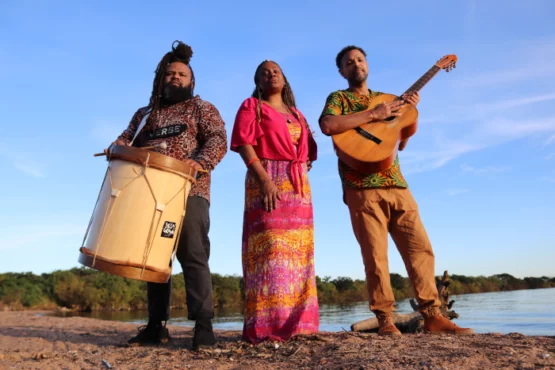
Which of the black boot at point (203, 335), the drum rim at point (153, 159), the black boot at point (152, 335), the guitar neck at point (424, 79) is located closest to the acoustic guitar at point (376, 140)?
the guitar neck at point (424, 79)

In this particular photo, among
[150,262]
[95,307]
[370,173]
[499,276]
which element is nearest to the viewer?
[150,262]

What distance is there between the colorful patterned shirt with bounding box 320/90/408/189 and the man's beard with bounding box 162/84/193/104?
3.62ft

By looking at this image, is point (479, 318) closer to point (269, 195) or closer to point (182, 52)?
point (269, 195)

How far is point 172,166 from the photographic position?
3.13 metres

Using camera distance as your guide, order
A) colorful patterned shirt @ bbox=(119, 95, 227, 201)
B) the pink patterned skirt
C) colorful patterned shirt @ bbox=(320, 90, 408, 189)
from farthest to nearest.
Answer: colorful patterned shirt @ bbox=(320, 90, 408, 189), colorful patterned shirt @ bbox=(119, 95, 227, 201), the pink patterned skirt

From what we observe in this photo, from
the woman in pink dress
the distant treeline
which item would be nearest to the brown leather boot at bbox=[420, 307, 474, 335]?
the woman in pink dress

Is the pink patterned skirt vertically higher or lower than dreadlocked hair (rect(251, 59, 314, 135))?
lower

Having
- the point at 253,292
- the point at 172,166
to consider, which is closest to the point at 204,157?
the point at 172,166

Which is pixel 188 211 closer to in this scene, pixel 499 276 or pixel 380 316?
pixel 380 316

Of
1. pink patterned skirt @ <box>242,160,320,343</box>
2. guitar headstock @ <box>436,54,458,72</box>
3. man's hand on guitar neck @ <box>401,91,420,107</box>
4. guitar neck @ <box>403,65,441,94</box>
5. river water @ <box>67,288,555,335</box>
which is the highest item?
guitar headstock @ <box>436,54,458,72</box>

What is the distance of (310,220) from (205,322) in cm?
106

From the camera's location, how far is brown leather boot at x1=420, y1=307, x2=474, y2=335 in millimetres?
3443

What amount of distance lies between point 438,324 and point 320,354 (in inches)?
48.6

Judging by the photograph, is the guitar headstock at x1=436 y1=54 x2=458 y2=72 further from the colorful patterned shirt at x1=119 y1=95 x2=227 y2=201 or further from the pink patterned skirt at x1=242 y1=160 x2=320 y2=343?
the colorful patterned shirt at x1=119 y1=95 x2=227 y2=201
